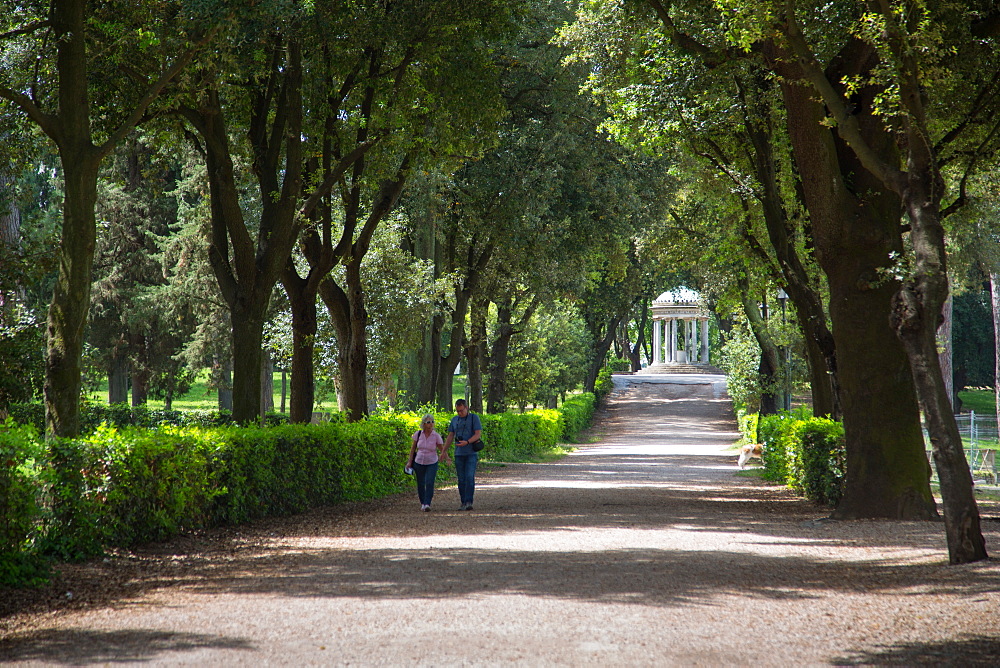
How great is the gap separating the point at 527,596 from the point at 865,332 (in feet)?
22.6

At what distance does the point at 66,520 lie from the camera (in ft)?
26.3

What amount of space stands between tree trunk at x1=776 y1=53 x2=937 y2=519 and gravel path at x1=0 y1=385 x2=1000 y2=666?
0.69 meters

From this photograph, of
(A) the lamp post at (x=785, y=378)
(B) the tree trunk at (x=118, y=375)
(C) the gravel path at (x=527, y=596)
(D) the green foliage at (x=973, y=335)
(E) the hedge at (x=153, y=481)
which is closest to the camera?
(C) the gravel path at (x=527, y=596)

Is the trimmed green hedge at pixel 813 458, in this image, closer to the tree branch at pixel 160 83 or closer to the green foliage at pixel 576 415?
the tree branch at pixel 160 83

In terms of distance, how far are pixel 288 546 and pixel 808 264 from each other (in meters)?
15.5

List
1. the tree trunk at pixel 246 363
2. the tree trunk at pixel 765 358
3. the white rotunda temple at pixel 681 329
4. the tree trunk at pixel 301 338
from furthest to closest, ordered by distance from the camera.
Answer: the white rotunda temple at pixel 681 329
the tree trunk at pixel 765 358
the tree trunk at pixel 301 338
the tree trunk at pixel 246 363

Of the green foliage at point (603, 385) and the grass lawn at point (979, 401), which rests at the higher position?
the green foliage at point (603, 385)

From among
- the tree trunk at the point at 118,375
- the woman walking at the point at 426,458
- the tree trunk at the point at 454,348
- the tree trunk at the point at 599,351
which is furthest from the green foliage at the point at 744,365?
the woman walking at the point at 426,458

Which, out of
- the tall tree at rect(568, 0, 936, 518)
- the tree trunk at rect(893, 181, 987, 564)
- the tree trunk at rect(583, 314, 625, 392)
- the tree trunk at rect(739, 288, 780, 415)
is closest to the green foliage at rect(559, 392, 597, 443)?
the tree trunk at rect(583, 314, 625, 392)

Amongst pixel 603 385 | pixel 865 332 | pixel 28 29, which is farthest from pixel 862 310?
pixel 603 385

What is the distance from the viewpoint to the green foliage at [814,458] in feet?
44.5

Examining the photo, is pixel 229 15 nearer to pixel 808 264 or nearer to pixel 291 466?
pixel 291 466

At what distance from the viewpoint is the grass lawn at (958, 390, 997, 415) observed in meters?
60.8

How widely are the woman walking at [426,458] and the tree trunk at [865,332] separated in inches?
212
